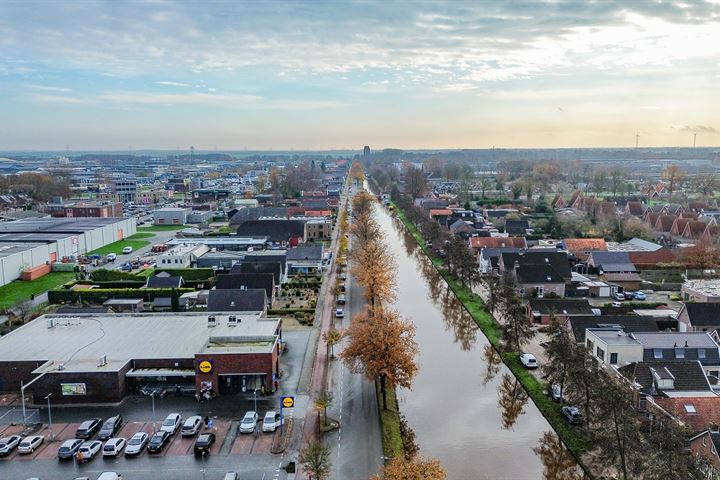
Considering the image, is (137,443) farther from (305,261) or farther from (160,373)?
(305,261)

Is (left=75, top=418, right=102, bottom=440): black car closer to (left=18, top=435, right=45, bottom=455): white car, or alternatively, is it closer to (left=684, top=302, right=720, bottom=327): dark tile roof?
(left=18, top=435, right=45, bottom=455): white car

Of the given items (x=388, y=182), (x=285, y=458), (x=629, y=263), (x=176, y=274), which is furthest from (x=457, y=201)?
(x=285, y=458)

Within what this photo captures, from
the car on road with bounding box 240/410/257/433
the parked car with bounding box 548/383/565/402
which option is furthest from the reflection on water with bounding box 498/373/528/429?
the car on road with bounding box 240/410/257/433

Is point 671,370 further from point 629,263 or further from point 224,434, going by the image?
point 629,263

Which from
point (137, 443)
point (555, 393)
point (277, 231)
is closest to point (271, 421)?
point (137, 443)

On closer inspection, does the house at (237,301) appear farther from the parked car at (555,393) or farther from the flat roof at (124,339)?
the parked car at (555,393)

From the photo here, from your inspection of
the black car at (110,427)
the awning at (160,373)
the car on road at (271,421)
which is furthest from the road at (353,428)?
the black car at (110,427)
